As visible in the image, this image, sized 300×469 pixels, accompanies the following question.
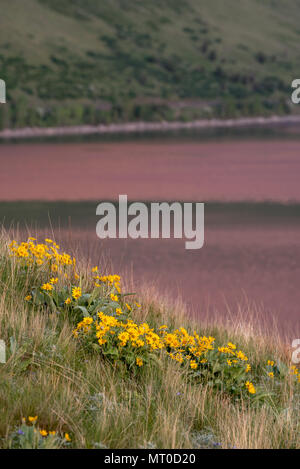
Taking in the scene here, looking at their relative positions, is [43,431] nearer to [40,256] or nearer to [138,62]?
[40,256]

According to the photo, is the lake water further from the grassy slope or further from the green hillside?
the green hillside

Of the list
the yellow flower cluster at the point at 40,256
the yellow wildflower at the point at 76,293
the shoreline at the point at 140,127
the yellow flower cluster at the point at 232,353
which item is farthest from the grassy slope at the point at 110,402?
the shoreline at the point at 140,127

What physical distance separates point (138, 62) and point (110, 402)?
148m

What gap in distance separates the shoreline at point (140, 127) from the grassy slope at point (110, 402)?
80049mm

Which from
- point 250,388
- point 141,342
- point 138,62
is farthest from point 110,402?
point 138,62

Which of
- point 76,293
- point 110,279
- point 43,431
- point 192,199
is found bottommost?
point 43,431

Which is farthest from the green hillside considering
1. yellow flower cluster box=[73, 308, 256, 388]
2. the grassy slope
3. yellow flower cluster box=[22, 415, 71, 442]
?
yellow flower cluster box=[22, 415, 71, 442]

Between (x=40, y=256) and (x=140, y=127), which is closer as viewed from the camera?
(x=40, y=256)

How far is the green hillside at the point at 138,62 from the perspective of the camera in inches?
4345

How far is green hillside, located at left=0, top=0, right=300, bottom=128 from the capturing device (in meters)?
110

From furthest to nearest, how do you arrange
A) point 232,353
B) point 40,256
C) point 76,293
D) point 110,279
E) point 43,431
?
point 40,256, point 110,279, point 76,293, point 232,353, point 43,431

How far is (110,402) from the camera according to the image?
20.0ft

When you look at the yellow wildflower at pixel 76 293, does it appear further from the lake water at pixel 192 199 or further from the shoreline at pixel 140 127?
the shoreline at pixel 140 127

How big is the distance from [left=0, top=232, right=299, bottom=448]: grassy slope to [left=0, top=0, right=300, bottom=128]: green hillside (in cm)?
8608
